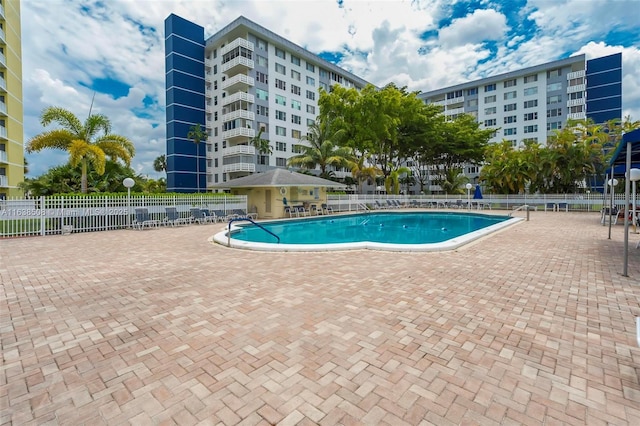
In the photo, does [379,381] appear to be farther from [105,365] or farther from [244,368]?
[105,365]

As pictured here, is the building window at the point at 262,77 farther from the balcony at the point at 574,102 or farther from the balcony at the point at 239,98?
the balcony at the point at 574,102

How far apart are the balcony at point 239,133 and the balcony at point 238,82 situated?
5.90 metres

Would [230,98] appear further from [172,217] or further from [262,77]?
[172,217]

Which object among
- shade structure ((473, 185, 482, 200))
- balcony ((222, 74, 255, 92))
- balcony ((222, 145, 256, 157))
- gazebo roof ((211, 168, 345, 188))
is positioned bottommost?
shade structure ((473, 185, 482, 200))

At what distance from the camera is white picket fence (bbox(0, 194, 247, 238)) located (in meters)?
12.1

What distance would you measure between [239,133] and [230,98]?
5184 millimetres

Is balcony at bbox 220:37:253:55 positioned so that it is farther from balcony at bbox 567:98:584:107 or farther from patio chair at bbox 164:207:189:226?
balcony at bbox 567:98:584:107

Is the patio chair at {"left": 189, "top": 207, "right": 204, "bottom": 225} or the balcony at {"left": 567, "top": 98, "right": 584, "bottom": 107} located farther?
the balcony at {"left": 567, "top": 98, "right": 584, "bottom": 107}

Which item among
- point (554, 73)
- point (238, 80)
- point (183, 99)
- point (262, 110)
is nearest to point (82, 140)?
point (238, 80)

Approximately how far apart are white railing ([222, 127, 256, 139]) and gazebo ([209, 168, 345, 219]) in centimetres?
1958

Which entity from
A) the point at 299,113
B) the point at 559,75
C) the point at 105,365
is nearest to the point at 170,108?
the point at 299,113

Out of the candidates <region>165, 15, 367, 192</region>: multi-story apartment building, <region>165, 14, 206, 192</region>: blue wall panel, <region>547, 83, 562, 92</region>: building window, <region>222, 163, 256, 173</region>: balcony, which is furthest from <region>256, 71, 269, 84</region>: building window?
<region>547, 83, 562, 92</region>: building window

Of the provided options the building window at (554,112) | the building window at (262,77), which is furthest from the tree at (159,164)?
the building window at (554,112)

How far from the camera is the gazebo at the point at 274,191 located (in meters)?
20.5
